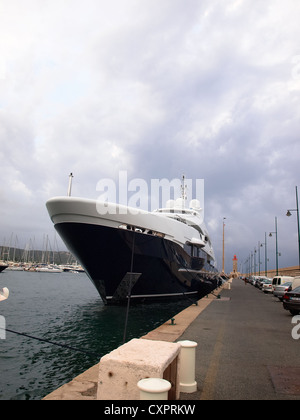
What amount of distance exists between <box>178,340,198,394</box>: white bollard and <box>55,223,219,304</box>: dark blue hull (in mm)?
10344

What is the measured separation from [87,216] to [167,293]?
786 cm

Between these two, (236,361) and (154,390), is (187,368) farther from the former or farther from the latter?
(236,361)

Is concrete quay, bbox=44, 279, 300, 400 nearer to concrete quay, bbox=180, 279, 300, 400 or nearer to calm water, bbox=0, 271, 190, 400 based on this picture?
concrete quay, bbox=180, 279, 300, 400

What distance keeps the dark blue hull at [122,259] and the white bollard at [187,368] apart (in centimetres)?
1034

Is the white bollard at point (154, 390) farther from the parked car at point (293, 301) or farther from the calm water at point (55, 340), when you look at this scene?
the parked car at point (293, 301)

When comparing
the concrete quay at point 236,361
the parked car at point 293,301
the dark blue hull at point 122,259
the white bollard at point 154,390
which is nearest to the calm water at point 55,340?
the dark blue hull at point 122,259

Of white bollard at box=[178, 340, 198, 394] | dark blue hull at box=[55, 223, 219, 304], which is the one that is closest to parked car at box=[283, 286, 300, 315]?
dark blue hull at box=[55, 223, 219, 304]

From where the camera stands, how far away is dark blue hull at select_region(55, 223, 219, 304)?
16016 mm

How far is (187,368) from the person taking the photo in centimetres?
452

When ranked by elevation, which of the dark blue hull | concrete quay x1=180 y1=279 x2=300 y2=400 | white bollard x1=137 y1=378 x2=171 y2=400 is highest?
the dark blue hull

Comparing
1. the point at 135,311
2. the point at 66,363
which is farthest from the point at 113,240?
the point at 66,363

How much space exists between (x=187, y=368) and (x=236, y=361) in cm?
239
